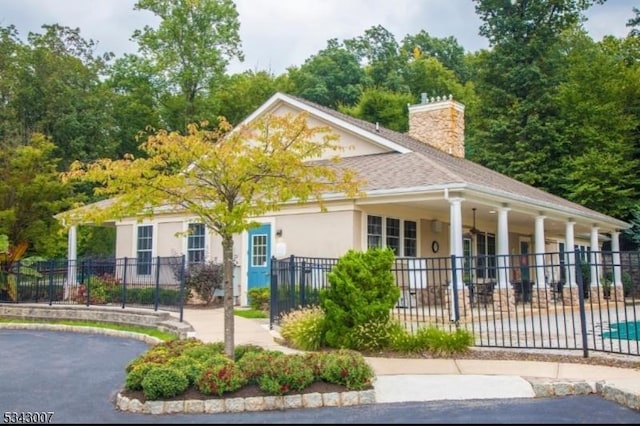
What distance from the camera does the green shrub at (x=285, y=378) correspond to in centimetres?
676

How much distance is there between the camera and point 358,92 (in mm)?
42188

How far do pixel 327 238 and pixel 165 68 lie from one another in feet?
90.3

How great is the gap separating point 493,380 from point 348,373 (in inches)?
73.2

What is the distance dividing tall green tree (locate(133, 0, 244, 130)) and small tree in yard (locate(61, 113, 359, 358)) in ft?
100

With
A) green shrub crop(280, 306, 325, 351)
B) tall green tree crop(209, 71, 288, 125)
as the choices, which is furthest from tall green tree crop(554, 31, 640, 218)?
green shrub crop(280, 306, 325, 351)

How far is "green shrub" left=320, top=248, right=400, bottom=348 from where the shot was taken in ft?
30.9

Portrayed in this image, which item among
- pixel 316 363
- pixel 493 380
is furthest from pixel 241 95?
pixel 493 380

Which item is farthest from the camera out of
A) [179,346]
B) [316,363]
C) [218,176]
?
→ [179,346]

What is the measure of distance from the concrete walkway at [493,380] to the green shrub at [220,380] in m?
1.57

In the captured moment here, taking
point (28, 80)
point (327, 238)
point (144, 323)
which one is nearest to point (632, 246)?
point (327, 238)

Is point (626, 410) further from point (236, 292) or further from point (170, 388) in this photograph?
point (236, 292)

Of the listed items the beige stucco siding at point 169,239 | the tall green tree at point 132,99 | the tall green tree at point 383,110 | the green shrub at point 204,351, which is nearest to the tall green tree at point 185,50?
the tall green tree at point 132,99

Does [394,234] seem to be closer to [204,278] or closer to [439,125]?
[204,278]

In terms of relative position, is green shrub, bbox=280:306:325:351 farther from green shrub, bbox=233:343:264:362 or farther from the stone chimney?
the stone chimney
